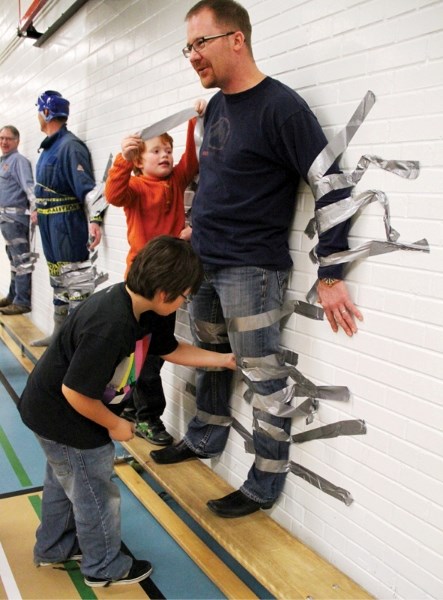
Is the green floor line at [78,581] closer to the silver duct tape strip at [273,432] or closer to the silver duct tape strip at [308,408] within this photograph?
the silver duct tape strip at [273,432]

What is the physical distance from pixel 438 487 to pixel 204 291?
119cm

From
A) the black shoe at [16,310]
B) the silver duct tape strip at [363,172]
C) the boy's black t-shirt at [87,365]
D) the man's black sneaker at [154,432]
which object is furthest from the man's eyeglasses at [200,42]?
the black shoe at [16,310]

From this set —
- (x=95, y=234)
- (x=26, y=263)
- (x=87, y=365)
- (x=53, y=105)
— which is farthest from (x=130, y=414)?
(x=26, y=263)

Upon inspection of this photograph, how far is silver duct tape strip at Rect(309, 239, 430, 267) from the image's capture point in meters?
1.70

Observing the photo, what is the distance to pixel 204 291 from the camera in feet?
8.00

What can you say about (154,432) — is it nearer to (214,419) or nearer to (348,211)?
(214,419)

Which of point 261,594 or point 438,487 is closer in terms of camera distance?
point 438,487

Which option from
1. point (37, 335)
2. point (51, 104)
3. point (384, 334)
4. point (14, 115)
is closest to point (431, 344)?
point (384, 334)

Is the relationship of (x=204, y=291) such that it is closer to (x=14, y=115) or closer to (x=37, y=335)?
(x=37, y=335)

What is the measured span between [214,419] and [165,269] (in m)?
1.08

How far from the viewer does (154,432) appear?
9.65 feet

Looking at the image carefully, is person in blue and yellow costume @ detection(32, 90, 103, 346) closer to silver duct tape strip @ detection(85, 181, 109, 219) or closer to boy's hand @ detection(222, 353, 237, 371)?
silver duct tape strip @ detection(85, 181, 109, 219)

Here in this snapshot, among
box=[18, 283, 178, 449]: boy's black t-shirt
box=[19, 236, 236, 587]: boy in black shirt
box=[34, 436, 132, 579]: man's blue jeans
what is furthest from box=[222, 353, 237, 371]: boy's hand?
box=[34, 436, 132, 579]: man's blue jeans

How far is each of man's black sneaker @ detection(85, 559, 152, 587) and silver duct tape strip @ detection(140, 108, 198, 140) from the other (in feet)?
5.90
